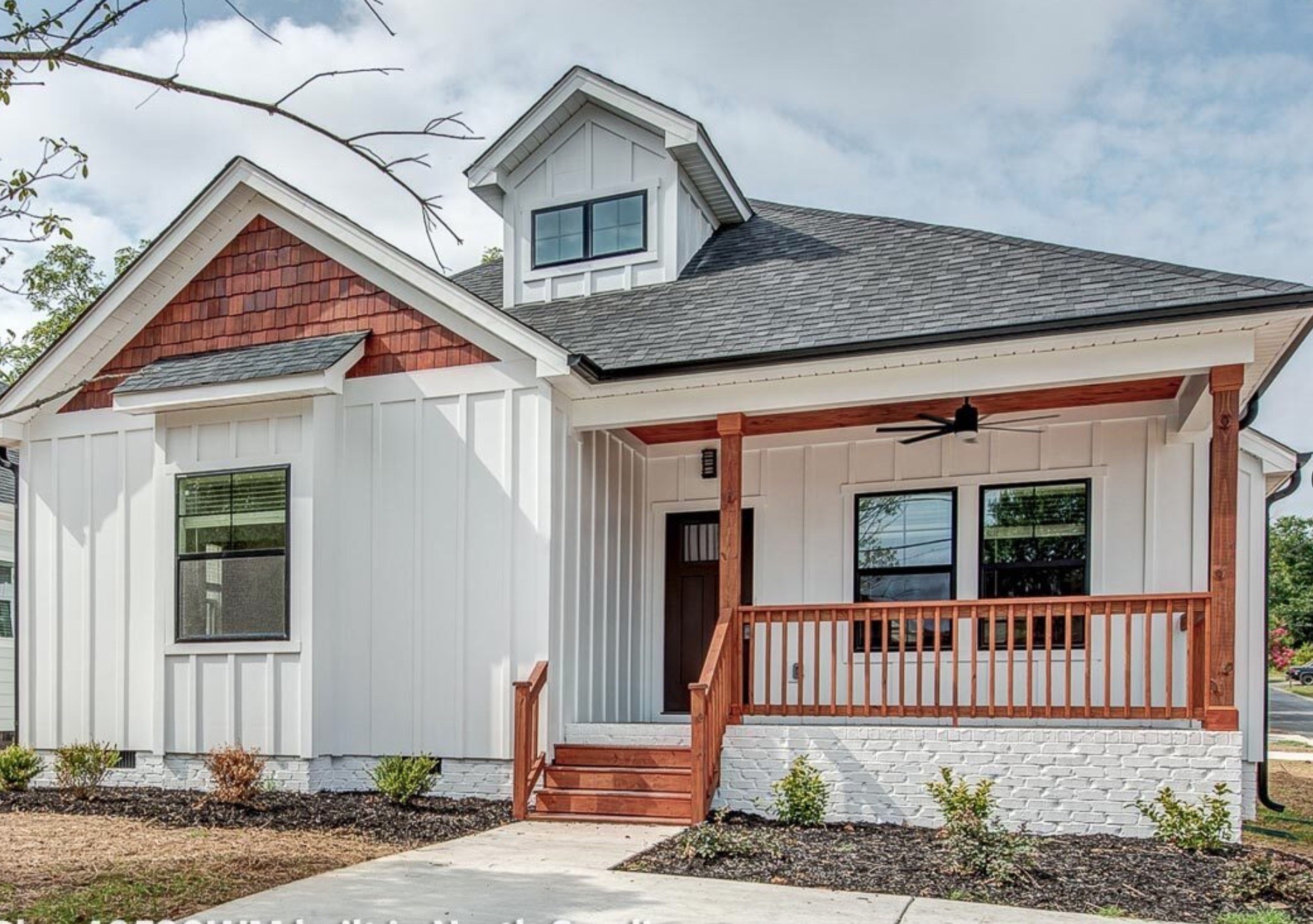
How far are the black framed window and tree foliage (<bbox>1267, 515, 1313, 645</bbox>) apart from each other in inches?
1807

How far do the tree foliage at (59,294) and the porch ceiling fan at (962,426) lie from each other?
18.2 m

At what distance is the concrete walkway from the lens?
212 inches

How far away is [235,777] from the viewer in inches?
333

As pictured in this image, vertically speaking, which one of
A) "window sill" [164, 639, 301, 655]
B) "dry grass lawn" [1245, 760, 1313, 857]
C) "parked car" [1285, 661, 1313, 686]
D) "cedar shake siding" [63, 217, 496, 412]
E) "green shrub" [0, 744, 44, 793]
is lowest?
"parked car" [1285, 661, 1313, 686]

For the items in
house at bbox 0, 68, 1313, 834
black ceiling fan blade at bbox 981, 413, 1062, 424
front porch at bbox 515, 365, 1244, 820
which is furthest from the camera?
black ceiling fan blade at bbox 981, 413, 1062, 424

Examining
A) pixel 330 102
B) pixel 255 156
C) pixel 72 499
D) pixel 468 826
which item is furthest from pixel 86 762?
pixel 330 102

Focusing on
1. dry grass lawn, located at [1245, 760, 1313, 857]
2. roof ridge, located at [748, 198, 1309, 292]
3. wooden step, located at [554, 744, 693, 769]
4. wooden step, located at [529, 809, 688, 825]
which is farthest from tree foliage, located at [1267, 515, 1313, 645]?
wooden step, located at [529, 809, 688, 825]

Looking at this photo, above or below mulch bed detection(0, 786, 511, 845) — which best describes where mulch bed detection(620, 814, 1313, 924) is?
above

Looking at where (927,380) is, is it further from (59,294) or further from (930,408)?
(59,294)

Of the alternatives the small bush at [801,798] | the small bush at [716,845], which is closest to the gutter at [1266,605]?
the small bush at [801,798]

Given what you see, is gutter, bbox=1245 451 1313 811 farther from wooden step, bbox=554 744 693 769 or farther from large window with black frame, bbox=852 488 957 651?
wooden step, bbox=554 744 693 769

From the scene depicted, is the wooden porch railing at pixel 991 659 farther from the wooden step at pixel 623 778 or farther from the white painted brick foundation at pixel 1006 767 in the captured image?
the wooden step at pixel 623 778

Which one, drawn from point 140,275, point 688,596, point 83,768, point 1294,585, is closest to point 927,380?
point 688,596

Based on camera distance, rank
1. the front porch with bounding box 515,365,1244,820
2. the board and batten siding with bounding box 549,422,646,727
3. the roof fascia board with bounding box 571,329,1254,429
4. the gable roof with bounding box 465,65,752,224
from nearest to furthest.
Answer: the roof fascia board with bounding box 571,329,1254,429
the front porch with bounding box 515,365,1244,820
the board and batten siding with bounding box 549,422,646,727
the gable roof with bounding box 465,65,752,224
